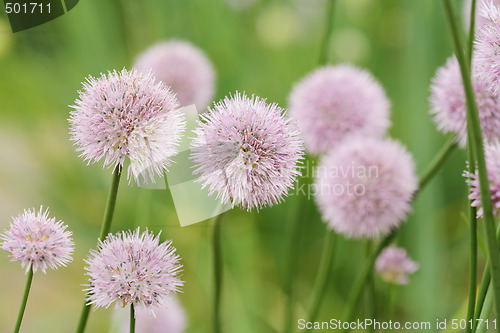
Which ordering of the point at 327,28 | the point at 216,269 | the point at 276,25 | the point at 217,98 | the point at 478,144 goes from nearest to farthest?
the point at 478,144
the point at 216,269
the point at 327,28
the point at 217,98
the point at 276,25

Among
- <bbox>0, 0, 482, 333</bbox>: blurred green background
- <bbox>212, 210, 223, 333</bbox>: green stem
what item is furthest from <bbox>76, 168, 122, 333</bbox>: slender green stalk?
<bbox>0, 0, 482, 333</bbox>: blurred green background

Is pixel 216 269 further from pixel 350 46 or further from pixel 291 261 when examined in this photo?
pixel 350 46

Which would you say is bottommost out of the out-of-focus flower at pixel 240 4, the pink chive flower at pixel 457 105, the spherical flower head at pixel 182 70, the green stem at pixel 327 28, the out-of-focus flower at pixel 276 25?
the pink chive flower at pixel 457 105

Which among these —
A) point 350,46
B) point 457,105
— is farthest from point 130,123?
point 350,46

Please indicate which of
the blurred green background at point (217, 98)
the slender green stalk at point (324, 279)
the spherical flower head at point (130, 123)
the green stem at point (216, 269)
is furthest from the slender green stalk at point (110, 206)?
the blurred green background at point (217, 98)

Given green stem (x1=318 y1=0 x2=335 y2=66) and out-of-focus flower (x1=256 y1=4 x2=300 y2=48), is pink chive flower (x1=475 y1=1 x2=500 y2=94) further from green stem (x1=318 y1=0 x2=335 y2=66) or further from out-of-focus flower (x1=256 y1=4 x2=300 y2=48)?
out-of-focus flower (x1=256 y1=4 x2=300 y2=48)

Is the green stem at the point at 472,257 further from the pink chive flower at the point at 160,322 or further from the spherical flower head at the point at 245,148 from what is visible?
the pink chive flower at the point at 160,322
